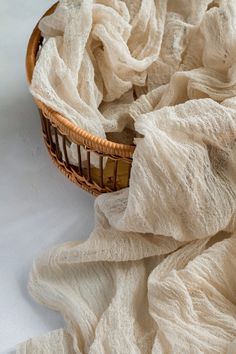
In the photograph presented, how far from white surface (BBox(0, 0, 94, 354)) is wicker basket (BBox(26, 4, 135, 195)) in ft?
0.13

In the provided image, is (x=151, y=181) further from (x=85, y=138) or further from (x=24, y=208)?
(x=24, y=208)

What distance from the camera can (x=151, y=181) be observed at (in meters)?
0.57

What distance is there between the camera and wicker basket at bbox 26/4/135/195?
1.97 feet

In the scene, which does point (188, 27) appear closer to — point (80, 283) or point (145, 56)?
point (145, 56)

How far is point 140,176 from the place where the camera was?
57 cm

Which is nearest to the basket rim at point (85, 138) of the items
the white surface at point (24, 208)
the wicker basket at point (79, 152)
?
the wicker basket at point (79, 152)

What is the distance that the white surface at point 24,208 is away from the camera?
626 millimetres

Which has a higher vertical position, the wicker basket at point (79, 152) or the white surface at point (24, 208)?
the wicker basket at point (79, 152)

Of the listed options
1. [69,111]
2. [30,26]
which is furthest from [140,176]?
[30,26]

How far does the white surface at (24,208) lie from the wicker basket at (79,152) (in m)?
0.04

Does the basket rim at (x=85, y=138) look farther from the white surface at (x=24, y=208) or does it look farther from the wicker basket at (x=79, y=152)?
the white surface at (x=24, y=208)

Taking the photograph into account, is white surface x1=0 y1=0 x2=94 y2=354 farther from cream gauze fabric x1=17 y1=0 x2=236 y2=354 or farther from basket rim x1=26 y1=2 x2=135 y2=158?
basket rim x1=26 y1=2 x2=135 y2=158

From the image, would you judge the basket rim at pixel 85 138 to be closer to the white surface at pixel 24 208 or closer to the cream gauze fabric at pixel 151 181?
the cream gauze fabric at pixel 151 181

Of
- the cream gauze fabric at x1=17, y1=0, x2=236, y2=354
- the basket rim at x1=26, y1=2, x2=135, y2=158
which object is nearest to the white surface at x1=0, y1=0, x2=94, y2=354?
the cream gauze fabric at x1=17, y1=0, x2=236, y2=354
